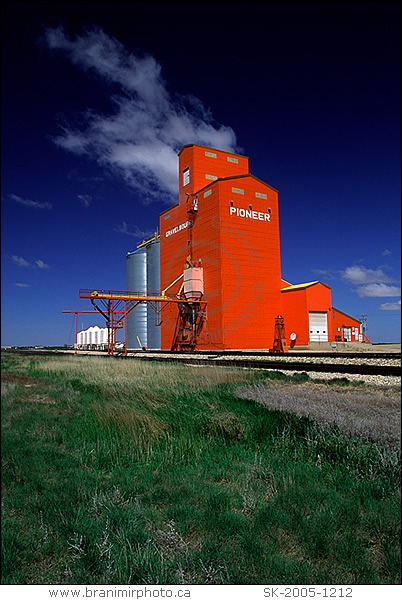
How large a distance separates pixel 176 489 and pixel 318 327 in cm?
1386

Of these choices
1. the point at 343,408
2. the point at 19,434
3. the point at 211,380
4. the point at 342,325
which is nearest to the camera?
the point at 19,434

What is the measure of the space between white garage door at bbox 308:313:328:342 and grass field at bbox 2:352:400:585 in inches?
465

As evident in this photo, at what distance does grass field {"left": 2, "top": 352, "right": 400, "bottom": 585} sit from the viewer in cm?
118

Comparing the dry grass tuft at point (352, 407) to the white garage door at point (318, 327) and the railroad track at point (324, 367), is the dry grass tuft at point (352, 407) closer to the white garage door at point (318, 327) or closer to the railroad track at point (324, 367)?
the railroad track at point (324, 367)

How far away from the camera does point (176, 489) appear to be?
2.06 meters

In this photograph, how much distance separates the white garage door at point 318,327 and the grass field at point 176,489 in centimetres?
1181

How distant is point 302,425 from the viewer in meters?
2.37

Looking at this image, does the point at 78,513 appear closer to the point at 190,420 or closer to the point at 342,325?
the point at 190,420

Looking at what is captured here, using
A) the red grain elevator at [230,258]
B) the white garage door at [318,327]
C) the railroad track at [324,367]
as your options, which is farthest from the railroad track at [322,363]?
the red grain elevator at [230,258]

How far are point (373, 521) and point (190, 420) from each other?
68.4 inches

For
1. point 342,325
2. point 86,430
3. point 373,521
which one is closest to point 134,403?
point 86,430

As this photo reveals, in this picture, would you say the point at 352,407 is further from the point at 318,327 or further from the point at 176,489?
the point at 318,327

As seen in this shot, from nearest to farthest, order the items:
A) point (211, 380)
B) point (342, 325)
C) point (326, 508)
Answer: point (326, 508) < point (211, 380) < point (342, 325)

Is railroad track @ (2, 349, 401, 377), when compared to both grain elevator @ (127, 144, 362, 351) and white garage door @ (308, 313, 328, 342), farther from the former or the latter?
white garage door @ (308, 313, 328, 342)
